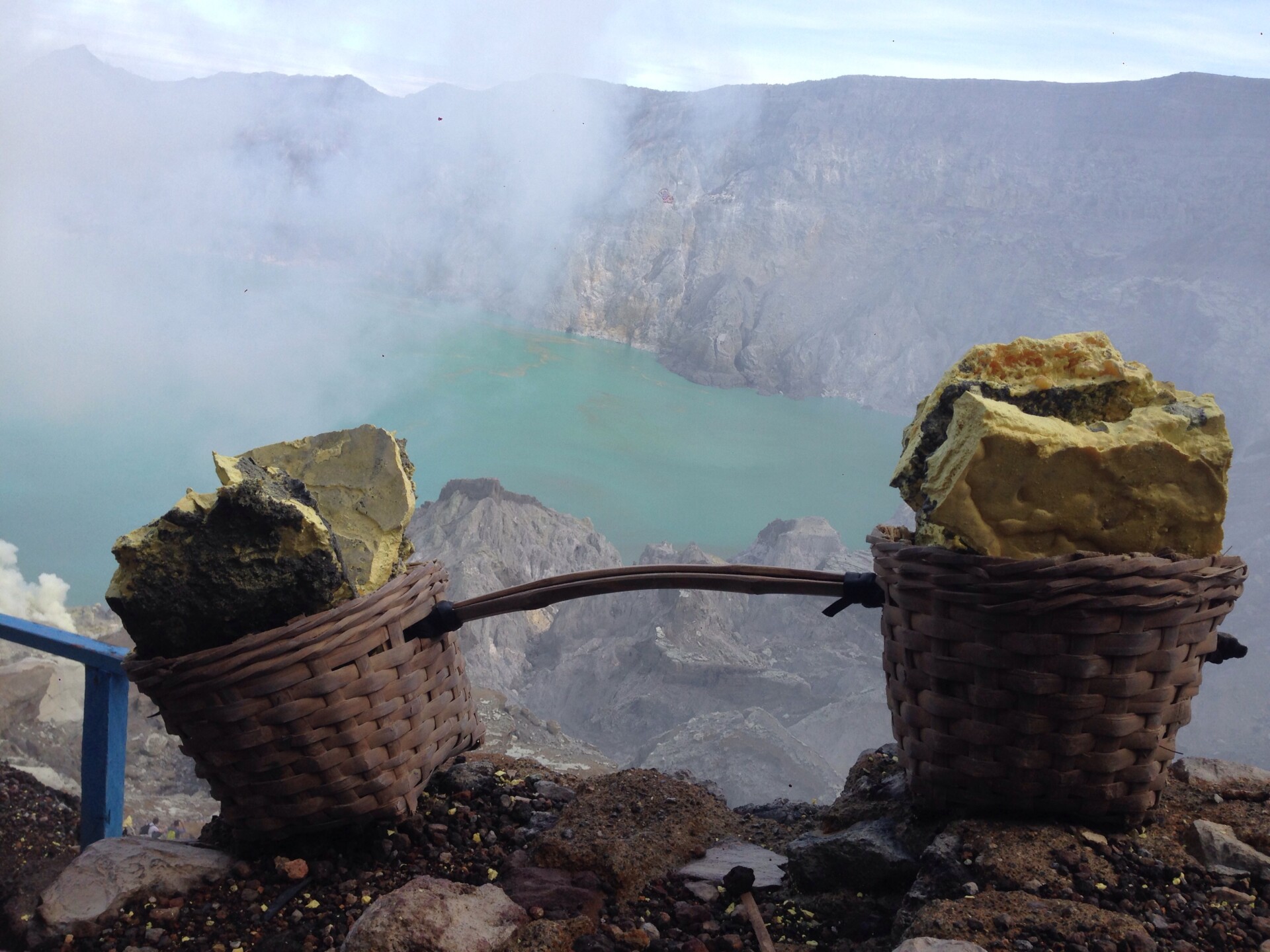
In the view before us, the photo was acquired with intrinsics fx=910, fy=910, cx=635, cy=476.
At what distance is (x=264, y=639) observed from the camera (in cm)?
138

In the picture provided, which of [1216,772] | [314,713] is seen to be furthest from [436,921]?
[1216,772]

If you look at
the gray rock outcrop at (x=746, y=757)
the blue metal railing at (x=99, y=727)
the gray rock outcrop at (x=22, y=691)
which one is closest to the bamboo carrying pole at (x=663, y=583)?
the blue metal railing at (x=99, y=727)

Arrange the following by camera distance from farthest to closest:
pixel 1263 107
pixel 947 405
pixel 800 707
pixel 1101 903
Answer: pixel 1263 107
pixel 800 707
pixel 947 405
pixel 1101 903

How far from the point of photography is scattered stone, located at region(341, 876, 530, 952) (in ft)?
3.78

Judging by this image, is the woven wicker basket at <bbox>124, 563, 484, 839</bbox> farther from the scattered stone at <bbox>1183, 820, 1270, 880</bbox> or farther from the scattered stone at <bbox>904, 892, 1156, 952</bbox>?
the scattered stone at <bbox>1183, 820, 1270, 880</bbox>

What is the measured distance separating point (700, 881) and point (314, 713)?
0.66 metres

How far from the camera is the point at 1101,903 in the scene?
119cm

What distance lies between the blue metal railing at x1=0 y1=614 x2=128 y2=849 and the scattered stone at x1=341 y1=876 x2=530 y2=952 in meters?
1.06

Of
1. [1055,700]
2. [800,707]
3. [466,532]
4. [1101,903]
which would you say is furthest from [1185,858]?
[466,532]

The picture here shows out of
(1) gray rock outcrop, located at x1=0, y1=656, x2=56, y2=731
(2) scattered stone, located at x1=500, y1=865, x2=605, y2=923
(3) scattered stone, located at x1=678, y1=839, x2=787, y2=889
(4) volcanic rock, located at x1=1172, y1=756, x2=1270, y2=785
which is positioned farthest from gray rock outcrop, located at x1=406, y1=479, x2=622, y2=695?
(4) volcanic rock, located at x1=1172, y1=756, x2=1270, y2=785

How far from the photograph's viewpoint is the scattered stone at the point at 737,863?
1.46 metres

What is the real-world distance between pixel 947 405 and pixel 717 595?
31.9 ft

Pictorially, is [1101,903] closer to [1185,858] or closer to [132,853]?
[1185,858]

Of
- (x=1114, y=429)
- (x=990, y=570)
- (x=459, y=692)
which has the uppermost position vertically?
(x=1114, y=429)
